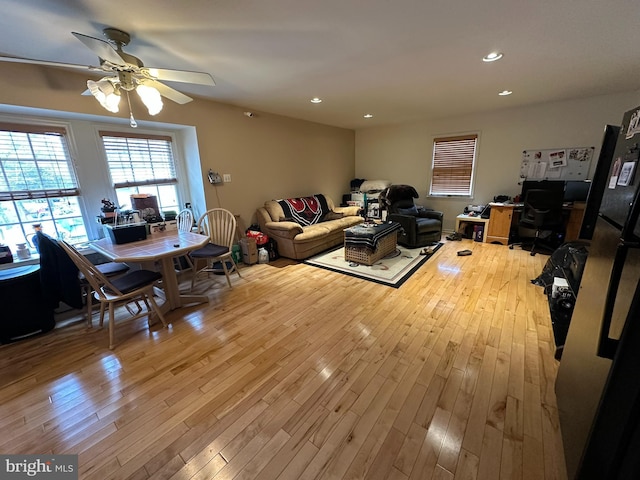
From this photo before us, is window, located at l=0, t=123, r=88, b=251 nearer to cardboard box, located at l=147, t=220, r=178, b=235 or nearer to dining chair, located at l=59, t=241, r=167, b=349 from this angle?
cardboard box, located at l=147, t=220, r=178, b=235

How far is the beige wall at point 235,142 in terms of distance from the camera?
2.33m

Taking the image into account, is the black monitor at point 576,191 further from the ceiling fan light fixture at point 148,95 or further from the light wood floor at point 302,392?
the ceiling fan light fixture at point 148,95

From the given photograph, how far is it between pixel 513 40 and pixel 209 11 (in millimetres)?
2272

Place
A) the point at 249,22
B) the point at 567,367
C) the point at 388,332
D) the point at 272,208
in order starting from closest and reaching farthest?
the point at 567,367, the point at 249,22, the point at 388,332, the point at 272,208

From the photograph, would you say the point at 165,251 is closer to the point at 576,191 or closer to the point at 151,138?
the point at 151,138

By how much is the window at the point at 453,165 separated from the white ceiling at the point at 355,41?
1.63 m

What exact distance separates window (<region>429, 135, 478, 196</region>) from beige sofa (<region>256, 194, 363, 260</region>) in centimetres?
183

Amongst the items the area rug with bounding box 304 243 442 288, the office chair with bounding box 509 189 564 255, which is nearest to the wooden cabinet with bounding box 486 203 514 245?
the office chair with bounding box 509 189 564 255

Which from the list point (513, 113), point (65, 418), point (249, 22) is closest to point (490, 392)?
point (65, 418)

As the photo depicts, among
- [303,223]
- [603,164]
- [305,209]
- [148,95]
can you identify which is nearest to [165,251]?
[148,95]

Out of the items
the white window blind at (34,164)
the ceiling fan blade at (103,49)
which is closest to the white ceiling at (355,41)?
the ceiling fan blade at (103,49)

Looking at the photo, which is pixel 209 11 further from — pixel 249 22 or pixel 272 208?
pixel 272 208

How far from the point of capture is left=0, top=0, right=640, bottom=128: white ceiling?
1571 millimetres

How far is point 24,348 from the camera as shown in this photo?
210cm
